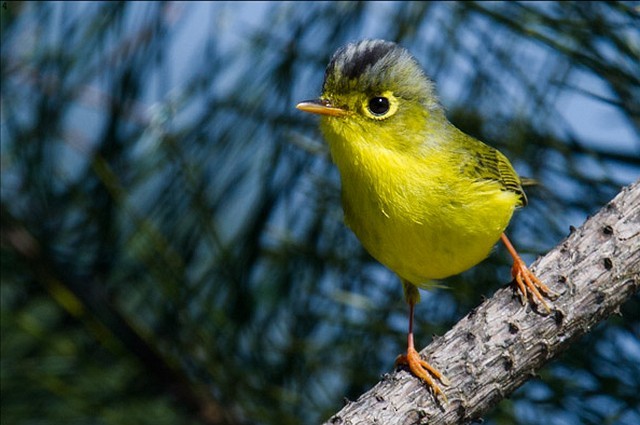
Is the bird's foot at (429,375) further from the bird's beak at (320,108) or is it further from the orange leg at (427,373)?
the bird's beak at (320,108)

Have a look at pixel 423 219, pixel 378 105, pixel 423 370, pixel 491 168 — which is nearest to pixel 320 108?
pixel 378 105

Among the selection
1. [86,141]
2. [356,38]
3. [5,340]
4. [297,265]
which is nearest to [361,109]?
[356,38]

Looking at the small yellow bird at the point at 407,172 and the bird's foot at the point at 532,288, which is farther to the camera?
the small yellow bird at the point at 407,172

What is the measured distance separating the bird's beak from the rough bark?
0.58 meters

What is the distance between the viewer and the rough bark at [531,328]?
4.53 ft

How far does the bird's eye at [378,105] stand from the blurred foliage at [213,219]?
4.8 inches

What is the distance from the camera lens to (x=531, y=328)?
55.6 inches

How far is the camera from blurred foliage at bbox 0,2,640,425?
185 centimetres

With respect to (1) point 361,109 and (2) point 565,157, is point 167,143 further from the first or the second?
(2) point 565,157

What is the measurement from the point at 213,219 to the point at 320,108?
30 centimetres

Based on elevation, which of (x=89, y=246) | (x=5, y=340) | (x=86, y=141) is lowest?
(x=5, y=340)

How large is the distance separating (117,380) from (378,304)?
53 cm

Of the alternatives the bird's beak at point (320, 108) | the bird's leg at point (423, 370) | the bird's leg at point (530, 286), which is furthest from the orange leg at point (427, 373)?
the bird's beak at point (320, 108)

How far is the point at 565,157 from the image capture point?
1813 mm
